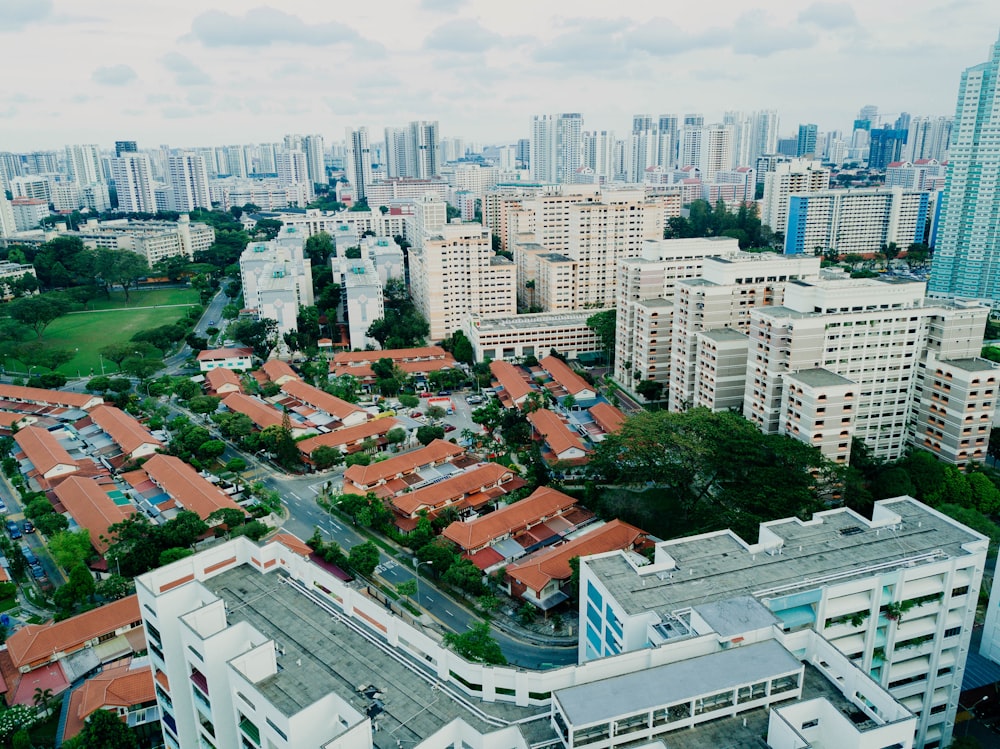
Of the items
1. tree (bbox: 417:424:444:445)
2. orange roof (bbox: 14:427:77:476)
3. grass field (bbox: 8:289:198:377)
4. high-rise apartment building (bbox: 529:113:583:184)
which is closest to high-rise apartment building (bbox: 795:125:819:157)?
high-rise apartment building (bbox: 529:113:583:184)

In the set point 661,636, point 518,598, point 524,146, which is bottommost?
point 518,598

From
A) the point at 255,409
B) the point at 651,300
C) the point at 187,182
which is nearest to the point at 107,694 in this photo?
the point at 255,409

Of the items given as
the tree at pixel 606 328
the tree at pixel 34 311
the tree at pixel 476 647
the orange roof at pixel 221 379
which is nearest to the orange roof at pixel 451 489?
the tree at pixel 476 647

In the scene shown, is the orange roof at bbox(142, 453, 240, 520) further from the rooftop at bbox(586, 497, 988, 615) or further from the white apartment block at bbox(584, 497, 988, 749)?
the rooftop at bbox(586, 497, 988, 615)

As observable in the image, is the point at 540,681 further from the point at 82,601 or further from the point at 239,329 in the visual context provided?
the point at 239,329

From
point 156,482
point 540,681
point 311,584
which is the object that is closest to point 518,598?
point 311,584

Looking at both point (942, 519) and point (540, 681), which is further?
point (942, 519)
